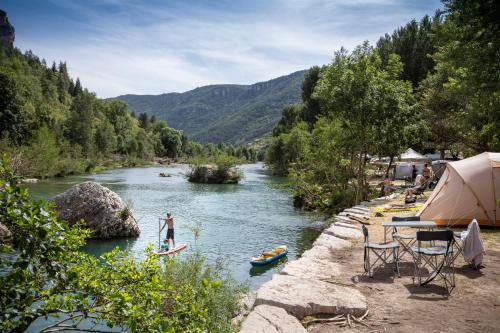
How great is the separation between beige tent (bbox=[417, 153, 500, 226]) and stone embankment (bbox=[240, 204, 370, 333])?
633 cm

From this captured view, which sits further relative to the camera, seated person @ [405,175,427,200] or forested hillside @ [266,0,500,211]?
seated person @ [405,175,427,200]

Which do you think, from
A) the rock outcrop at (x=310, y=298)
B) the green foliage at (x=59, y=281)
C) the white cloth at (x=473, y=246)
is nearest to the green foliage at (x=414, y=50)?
the white cloth at (x=473, y=246)

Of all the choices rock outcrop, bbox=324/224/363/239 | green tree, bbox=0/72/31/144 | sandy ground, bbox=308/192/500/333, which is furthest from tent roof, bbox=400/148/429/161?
green tree, bbox=0/72/31/144

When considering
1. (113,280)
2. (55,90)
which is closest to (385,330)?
(113,280)

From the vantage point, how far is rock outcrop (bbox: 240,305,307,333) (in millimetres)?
5263

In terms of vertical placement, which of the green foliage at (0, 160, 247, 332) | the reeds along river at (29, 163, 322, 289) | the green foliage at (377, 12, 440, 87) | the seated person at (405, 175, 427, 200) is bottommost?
the reeds along river at (29, 163, 322, 289)

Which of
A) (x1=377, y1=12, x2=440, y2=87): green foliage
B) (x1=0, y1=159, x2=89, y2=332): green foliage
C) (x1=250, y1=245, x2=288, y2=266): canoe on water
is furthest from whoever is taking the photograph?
(x1=377, y1=12, x2=440, y2=87): green foliage

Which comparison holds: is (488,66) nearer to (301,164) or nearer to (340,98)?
(340,98)

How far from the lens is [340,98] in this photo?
2048cm

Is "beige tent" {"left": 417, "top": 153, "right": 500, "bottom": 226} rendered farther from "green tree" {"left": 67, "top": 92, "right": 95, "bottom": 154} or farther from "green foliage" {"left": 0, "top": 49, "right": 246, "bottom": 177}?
"green tree" {"left": 67, "top": 92, "right": 95, "bottom": 154}

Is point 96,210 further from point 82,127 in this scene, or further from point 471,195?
point 82,127

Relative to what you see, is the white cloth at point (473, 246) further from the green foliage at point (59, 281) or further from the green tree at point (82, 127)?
the green tree at point (82, 127)

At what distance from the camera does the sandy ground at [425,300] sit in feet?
18.6

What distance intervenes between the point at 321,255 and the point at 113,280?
20.3ft
